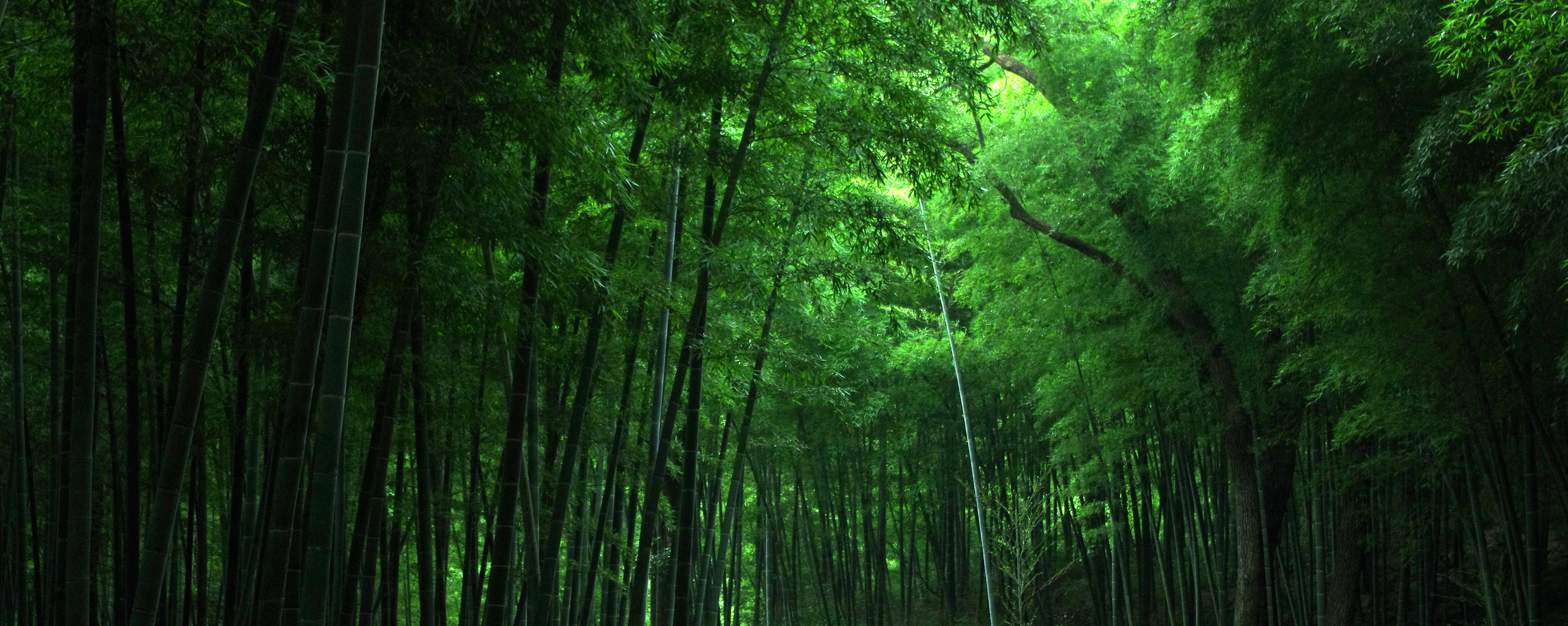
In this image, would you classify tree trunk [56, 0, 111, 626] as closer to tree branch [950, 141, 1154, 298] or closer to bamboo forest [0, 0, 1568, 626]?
bamboo forest [0, 0, 1568, 626]

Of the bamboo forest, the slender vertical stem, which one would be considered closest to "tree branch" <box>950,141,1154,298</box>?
the bamboo forest

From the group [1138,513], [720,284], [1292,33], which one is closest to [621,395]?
[720,284]

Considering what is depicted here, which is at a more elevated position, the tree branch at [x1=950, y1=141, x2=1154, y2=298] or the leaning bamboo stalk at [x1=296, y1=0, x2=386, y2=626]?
the tree branch at [x1=950, y1=141, x2=1154, y2=298]

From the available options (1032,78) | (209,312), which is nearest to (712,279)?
(209,312)

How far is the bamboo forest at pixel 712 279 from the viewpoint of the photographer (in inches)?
116

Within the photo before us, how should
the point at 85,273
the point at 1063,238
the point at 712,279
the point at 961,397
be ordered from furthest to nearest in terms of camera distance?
the point at 1063,238 < the point at 961,397 < the point at 712,279 < the point at 85,273

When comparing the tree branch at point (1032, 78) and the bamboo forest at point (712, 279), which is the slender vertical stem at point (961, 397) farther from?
the tree branch at point (1032, 78)

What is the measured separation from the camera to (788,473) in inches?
524

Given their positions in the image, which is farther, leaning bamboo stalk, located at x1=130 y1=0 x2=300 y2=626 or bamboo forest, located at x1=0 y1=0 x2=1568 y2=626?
bamboo forest, located at x1=0 y1=0 x2=1568 y2=626

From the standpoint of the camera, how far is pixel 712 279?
16.8 feet

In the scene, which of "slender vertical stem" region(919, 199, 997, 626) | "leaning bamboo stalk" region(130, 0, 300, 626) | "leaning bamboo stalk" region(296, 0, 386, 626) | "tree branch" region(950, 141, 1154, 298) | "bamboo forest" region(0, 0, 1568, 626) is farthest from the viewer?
"tree branch" region(950, 141, 1154, 298)

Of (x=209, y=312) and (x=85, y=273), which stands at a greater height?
(x=85, y=273)

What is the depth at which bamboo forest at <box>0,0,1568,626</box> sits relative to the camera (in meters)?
2.94

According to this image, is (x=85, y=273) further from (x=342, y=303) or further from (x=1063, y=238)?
(x=1063, y=238)
